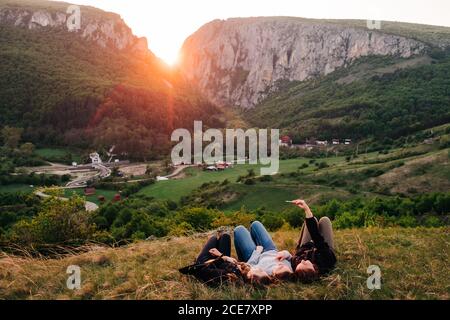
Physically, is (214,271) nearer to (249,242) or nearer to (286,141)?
(249,242)

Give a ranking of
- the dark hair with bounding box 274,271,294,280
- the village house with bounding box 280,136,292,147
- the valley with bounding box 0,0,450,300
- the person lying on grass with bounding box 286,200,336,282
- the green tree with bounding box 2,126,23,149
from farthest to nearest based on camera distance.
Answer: the village house with bounding box 280,136,292,147
the green tree with bounding box 2,126,23,149
the valley with bounding box 0,0,450,300
the person lying on grass with bounding box 286,200,336,282
the dark hair with bounding box 274,271,294,280

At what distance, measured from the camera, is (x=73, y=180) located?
95125 millimetres

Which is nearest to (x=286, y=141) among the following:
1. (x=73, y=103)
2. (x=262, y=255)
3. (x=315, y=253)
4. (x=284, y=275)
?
(x=73, y=103)

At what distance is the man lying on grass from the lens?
5.91m

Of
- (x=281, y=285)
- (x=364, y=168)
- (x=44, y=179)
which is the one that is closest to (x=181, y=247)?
(x=281, y=285)

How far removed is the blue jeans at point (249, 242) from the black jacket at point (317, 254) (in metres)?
0.68

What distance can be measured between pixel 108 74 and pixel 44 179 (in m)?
112

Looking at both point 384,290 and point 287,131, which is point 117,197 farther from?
point 287,131

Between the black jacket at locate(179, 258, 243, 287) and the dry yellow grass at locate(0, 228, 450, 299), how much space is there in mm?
144

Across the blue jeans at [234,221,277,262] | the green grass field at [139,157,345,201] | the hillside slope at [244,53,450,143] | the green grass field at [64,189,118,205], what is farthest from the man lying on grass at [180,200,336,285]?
the hillside slope at [244,53,450,143]

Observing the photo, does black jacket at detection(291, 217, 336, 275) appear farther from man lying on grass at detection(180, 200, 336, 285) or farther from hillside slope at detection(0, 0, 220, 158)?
hillside slope at detection(0, 0, 220, 158)

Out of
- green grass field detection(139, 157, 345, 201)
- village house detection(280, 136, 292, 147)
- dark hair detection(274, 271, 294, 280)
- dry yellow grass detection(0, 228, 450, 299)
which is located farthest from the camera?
village house detection(280, 136, 292, 147)

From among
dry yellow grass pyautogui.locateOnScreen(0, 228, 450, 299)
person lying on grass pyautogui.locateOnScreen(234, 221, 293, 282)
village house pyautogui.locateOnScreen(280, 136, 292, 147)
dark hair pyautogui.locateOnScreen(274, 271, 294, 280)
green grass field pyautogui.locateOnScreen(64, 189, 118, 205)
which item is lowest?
green grass field pyautogui.locateOnScreen(64, 189, 118, 205)

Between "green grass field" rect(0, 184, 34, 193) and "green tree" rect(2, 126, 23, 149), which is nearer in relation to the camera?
"green grass field" rect(0, 184, 34, 193)
